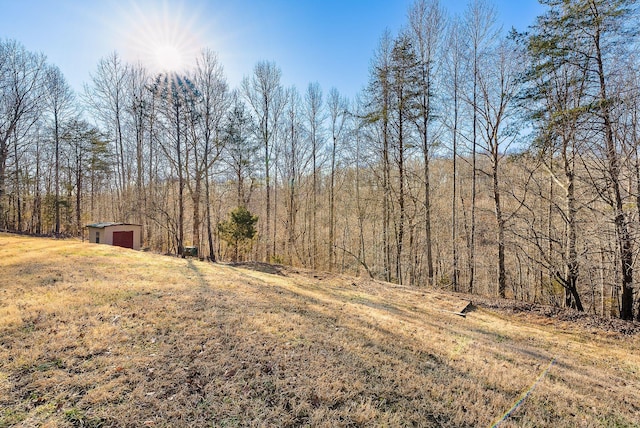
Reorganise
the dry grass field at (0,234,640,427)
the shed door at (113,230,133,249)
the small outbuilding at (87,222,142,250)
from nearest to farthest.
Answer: the dry grass field at (0,234,640,427) < the small outbuilding at (87,222,142,250) < the shed door at (113,230,133,249)

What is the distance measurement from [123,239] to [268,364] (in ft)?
47.6

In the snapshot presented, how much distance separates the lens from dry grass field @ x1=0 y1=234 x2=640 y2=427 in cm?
231

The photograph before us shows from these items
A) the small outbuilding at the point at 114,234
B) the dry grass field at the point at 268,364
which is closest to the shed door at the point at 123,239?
the small outbuilding at the point at 114,234

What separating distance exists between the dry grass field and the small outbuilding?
28.1 ft

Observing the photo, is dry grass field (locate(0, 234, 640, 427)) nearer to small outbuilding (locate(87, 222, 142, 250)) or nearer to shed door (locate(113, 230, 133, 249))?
small outbuilding (locate(87, 222, 142, 250))

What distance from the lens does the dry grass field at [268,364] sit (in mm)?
2309

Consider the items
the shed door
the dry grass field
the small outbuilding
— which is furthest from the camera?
the shed door

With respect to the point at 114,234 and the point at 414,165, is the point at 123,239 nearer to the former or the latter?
the point at 114,234

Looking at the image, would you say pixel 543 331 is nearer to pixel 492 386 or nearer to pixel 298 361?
pixel 492 386

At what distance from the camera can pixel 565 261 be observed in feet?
24.6

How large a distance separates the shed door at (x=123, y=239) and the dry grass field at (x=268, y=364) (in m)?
8.69

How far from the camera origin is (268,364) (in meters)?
2.99

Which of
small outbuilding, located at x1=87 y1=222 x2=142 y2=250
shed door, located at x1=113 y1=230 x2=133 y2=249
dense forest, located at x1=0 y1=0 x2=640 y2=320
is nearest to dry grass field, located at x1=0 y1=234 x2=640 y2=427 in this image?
dense forest, located at x1=0 y1=0 x2=640 y2=320

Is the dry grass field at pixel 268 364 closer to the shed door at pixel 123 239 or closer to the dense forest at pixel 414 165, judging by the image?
the dense forest at pixel 414 165
